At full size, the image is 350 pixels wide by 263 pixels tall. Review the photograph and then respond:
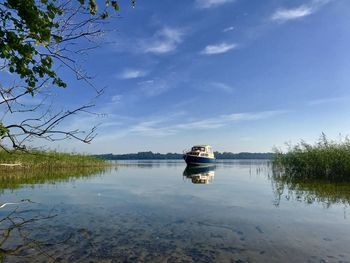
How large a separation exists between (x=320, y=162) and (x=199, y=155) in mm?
31669

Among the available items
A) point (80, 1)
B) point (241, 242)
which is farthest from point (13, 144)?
point (241, 242)

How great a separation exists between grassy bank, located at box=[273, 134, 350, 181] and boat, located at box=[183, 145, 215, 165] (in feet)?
85.5

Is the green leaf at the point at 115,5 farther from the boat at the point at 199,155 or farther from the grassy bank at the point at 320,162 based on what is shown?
the boat at the point at 199,155

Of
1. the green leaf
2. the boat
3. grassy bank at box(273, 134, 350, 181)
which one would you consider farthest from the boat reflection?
the green leaf

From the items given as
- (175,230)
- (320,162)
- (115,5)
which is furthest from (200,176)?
(115,5)

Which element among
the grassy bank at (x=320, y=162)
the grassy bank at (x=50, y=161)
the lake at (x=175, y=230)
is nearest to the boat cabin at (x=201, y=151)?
the grassy bank at (x=50, y=161)

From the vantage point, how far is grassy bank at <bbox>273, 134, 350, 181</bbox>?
73.0 ft

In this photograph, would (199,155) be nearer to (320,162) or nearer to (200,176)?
(200,176)

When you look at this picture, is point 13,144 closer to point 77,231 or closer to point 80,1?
point 80,1

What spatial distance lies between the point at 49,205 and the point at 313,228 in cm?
958

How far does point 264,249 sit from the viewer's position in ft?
23.0

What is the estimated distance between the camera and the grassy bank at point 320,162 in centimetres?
2225

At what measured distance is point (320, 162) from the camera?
78.1 ft

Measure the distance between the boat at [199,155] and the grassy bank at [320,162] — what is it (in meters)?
26.1
